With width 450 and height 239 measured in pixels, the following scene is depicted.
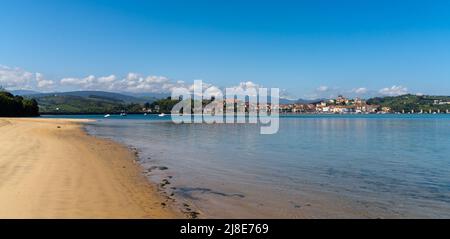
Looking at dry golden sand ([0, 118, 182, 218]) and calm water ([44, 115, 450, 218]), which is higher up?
dry golden sand ([0, 118, 182, 218])

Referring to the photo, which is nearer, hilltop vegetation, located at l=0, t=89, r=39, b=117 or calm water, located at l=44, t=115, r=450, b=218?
calm water, located at l=44, t=115, r=450, b=218

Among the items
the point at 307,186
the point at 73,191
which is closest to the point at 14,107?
the point at 73,191

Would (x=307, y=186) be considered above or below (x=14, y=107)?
below

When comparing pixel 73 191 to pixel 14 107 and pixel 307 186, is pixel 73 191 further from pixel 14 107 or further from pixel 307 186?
pixel 14 107

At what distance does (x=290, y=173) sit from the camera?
1880 centimetres

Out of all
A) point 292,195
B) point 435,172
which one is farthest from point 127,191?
point 435,172

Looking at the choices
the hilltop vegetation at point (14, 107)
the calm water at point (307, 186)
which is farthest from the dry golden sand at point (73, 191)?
the hilltop vegetation at point (14, 107)

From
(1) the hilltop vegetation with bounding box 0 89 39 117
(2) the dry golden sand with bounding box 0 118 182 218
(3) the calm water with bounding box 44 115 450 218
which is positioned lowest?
(3) the calm water with bounding box 44 115 450 218

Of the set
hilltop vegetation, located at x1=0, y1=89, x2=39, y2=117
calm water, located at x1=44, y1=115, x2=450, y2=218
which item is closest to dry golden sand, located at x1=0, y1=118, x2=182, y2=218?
calm water, located at x1=44, y1=115, x2=450, y2=218

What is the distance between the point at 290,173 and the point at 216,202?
7.36 metres

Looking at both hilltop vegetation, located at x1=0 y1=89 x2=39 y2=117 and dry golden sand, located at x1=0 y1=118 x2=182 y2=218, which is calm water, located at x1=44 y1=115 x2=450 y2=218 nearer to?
dry golden sand, located at x1=0 y1=118 x2=182 y2=218

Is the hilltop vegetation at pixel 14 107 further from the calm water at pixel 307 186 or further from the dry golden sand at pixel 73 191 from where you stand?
the dry golden sand at pixel 73 191

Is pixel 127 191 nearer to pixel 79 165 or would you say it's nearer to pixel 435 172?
pixel 79 165
